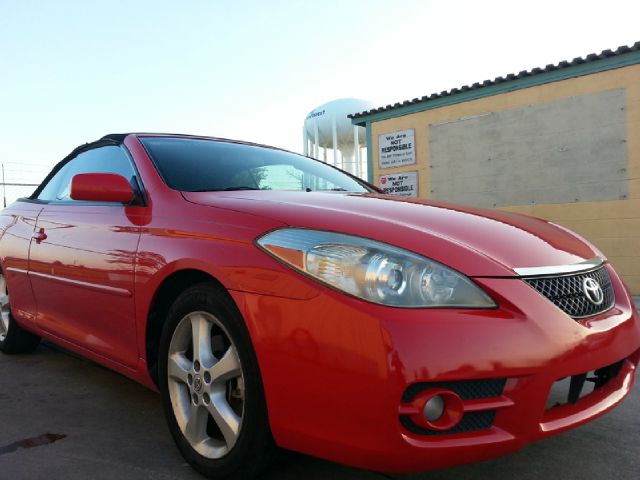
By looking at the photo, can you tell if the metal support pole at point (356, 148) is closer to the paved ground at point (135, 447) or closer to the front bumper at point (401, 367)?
the paved ground at point (135, 447)

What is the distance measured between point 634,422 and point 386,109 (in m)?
7.89

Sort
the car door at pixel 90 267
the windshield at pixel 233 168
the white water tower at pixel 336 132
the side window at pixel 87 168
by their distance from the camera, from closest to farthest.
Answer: the car door at pixel 90 267, the windshield at pixel 233 168, the side window at pixel 87 168, the white water tower at pixel 336 132

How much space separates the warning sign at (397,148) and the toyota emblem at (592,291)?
7641mm

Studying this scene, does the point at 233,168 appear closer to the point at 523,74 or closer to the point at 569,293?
the point at 569,293

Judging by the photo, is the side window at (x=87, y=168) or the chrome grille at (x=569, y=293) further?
the side window at (x=87, y=168)

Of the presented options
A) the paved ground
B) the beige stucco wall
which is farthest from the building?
the paved ground

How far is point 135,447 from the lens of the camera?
2.31 metres

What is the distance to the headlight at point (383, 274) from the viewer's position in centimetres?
161

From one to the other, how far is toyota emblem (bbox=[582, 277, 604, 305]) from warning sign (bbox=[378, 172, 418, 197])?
293 inches

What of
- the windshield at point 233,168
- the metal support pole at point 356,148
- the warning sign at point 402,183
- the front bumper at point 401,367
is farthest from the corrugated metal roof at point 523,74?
the metal support pole at point 356,148

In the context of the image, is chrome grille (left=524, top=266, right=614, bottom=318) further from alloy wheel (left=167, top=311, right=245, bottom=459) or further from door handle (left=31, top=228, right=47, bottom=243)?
door handle (left=31, top=228, right=47, bottom=243)

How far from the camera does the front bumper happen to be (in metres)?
1.51

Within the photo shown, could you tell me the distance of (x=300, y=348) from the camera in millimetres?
1643

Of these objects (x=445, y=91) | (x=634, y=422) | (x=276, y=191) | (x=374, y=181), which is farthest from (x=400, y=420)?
(x=374, y=181)
